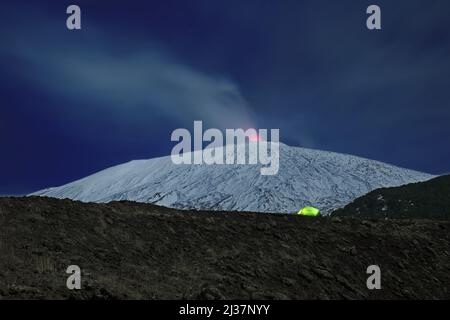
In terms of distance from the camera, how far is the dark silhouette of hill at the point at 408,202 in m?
68.1

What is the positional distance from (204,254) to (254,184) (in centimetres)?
12938

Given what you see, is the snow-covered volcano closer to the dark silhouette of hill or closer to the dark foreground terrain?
A: the dark silhouette of hill

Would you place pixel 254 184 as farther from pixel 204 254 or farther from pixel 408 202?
pixel 204 254

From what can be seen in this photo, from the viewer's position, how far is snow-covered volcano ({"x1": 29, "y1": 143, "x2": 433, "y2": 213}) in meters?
134

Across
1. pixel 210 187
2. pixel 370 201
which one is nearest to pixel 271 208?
pixel 210 187

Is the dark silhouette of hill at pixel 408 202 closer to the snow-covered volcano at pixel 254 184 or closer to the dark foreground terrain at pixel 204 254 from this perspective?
the snow-covered volcano at pixel 254 184

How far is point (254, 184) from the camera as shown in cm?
14462

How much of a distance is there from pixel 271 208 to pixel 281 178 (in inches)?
891

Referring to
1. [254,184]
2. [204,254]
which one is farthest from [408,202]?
[254,184]

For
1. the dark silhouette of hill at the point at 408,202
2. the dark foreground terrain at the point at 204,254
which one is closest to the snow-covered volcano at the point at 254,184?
the dark silhouette of hill at the point at 408,202

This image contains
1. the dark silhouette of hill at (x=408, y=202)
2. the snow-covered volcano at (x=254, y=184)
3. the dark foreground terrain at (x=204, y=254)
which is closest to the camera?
the dark foreground terrain at (x=204, y=254)

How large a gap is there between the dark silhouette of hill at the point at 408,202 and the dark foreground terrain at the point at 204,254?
4971 centimetres

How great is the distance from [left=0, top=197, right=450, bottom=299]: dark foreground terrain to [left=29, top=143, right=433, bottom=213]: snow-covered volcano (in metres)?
99.4
